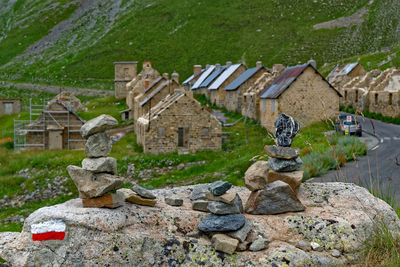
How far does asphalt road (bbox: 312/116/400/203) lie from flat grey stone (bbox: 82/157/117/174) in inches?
223

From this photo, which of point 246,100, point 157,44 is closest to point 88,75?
point 157,44

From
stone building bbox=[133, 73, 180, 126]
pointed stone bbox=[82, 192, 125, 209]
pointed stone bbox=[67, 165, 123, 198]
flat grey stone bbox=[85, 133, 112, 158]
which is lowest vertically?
pointed stone bbox=[82, 192, 125, 209]

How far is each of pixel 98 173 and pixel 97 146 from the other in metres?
0.54

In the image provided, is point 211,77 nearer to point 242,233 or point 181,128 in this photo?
point 181,128

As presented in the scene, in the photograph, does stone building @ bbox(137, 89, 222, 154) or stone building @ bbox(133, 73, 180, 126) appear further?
stone building @ bbox(133, 73, 180, 126)

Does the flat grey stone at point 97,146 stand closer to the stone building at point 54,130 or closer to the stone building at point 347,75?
the stone building at point 54,130

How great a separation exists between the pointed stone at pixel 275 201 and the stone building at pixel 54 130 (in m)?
31.0

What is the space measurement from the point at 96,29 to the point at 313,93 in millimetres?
121092

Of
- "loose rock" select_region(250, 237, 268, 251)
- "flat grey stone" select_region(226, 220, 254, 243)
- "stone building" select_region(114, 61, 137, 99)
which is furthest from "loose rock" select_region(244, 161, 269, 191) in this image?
"stone building" select_region(114, 61, 137, 99)

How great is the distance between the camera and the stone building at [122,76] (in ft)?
204

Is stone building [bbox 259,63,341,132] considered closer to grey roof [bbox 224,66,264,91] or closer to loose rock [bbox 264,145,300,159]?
grey roof [bbox 224,66,264,91]

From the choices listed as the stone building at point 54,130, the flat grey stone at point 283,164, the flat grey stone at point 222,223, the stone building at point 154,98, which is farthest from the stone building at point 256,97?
the flat grey stone at point 222,223

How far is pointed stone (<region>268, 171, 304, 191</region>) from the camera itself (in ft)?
31.9

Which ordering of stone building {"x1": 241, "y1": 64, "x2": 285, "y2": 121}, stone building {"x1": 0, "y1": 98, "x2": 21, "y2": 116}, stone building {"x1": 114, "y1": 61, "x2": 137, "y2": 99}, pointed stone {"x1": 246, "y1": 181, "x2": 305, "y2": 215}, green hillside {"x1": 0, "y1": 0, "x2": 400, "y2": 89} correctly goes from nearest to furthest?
pointed stone {"x1": 246, "y1": 181, "x2": 305, "y2": 215}
stone building {"x1": 241, "y1": 64, "x2": 285, "y2": 121}
stone building {"x1": 0, "y1": 98, "x2": 21, "y2": 116}
stone building {"x1": 114, "y1": 61, "x2": 137, "y2": 99}
green hillside {"x1": 0, "y1": 0, "x2": 400, "y2": 89}
